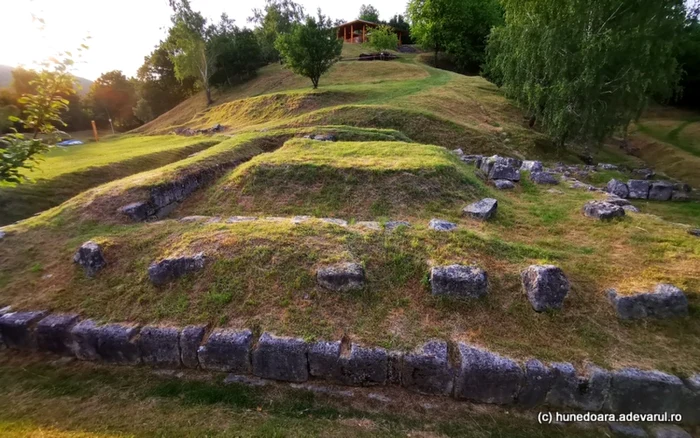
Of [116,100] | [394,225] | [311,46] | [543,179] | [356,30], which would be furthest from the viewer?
[356,30]

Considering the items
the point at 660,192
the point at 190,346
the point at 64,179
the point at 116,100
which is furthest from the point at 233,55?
the point at 190,346

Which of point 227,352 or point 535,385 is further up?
point 227,352

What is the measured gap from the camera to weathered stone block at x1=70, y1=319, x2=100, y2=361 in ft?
17.4

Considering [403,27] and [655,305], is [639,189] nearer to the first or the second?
[655,305]

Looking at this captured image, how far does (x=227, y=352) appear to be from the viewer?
4.96m

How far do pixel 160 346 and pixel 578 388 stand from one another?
5.64 m

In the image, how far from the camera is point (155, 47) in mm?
42188

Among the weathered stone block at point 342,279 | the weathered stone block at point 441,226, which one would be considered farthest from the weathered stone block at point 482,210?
the weathered stone block at point 342,279

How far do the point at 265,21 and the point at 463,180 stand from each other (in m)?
51.9

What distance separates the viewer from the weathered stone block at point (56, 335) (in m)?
5.43

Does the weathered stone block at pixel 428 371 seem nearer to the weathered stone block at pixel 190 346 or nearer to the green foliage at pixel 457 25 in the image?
the weathered stone block at pixel 190 346

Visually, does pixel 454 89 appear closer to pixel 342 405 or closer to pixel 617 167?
pixel 617 167

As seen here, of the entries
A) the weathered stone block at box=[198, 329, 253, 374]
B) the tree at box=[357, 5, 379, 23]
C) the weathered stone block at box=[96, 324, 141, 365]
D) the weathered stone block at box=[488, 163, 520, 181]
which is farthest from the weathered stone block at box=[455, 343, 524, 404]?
the tree at box=[357, 5, 379, 23]

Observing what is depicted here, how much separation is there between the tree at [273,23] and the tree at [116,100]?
17.4m
